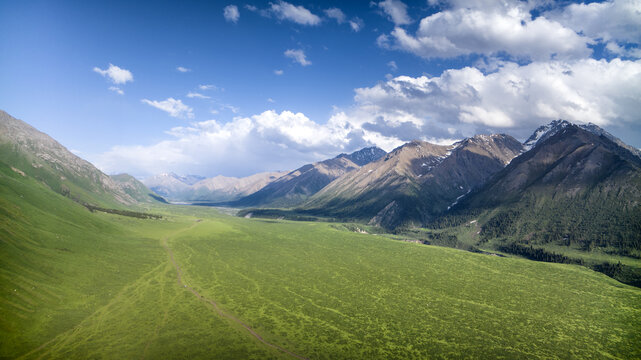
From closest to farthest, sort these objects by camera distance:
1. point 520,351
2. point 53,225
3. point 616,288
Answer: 1. point 520,351
2. point 616,288
3. point 53,225

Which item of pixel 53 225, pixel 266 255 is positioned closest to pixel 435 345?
pixel 266 255

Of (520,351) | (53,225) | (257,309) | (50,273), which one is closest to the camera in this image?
(520,351)

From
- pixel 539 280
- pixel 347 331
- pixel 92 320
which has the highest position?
pixel 539 280

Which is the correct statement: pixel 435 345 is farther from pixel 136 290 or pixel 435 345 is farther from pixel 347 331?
pixel 136 290

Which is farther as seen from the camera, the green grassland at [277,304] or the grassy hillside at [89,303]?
the green grassland at [277,304]

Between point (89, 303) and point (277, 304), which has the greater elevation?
point (277, 304)

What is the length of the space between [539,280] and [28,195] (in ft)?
789

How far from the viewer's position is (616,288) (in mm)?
114688

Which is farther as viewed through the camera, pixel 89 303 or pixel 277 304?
pixel 277 304

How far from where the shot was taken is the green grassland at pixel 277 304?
61750mm

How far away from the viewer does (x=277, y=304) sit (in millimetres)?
83875

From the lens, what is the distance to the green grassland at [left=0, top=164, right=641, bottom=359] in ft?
203

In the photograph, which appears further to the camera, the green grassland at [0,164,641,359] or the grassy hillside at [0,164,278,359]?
the green grassland at [0,164,641,359]

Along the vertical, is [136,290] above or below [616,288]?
below
